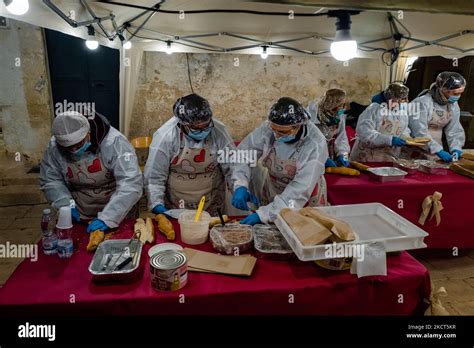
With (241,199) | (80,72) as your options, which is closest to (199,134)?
(241,199)

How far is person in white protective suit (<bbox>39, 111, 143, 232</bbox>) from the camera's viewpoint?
2.37 metres

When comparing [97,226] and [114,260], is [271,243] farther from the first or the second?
[97,226]

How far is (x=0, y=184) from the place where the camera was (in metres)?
5.63

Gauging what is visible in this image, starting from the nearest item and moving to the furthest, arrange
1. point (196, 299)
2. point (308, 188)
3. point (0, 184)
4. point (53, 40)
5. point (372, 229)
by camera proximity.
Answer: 1. point (196, 299)
2. point (372, 229)
3. point (308, 188)
4. point (0, 184)
5. point (53, 40)

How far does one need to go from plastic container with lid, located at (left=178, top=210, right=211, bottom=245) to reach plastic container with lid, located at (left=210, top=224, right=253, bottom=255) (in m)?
0.06

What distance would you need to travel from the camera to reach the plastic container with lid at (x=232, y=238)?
189cm

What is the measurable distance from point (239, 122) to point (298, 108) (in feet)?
16.0

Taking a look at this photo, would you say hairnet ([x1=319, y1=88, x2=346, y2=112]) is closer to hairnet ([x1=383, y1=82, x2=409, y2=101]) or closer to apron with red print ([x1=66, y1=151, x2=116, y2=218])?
hairnet ([x1=383, y1=82, x2=409, y2=101])

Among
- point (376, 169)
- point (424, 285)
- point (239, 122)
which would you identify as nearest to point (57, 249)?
point (424, 285)

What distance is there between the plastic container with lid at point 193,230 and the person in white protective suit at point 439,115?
12.1ft

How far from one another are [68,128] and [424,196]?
3331 mm

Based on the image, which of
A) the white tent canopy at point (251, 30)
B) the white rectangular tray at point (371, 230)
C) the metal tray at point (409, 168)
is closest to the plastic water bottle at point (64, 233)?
the white rectangular tray at point (371, 230)

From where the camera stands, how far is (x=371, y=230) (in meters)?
1.99

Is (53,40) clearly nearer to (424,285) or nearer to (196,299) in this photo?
(196,299)
